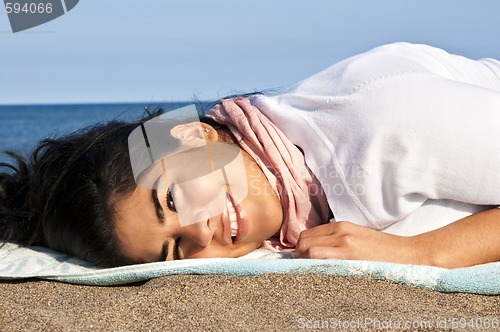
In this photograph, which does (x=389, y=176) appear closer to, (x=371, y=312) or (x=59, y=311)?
(x=371, y=312)

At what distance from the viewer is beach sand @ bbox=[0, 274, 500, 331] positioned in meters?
1.90

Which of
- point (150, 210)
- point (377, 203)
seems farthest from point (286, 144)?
point (150, 210)

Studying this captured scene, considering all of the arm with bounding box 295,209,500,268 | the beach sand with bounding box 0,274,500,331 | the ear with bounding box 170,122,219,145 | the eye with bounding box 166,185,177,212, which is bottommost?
the arm with bounding box 295,209,500,268

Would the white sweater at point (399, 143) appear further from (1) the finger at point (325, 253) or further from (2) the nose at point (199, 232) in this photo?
(2) the nose at point (199, 232)

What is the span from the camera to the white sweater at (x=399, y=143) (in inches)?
94.0

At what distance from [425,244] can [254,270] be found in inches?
24.8

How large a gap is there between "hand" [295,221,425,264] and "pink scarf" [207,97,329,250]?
0.75ft

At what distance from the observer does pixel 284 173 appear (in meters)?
2.65

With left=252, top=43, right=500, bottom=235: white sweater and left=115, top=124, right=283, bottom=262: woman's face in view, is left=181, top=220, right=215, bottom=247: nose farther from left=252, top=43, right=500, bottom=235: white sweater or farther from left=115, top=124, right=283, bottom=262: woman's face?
left=252, top=43, right=500, bottom=235: white sweater

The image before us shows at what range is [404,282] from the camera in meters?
2.22

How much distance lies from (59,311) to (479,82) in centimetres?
216

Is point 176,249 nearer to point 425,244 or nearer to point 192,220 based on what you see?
point 192,220

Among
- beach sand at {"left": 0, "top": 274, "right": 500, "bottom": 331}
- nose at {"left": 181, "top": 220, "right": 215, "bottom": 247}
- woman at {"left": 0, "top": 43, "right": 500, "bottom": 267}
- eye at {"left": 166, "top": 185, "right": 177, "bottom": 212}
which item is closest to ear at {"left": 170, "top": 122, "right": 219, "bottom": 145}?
woman at {"left": 0, "top": 43, "right": 500, "bottom": 267}

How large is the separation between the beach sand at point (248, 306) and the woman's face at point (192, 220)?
0.68 ft
